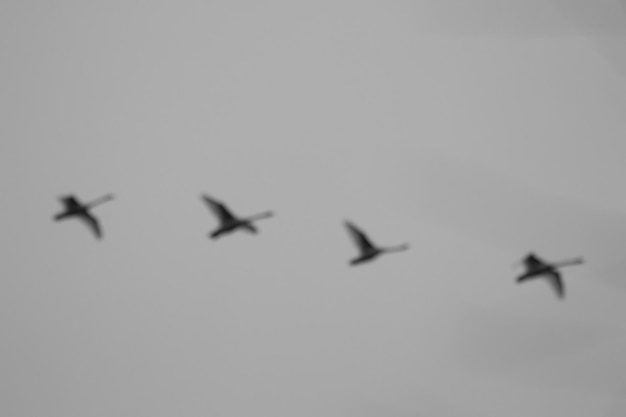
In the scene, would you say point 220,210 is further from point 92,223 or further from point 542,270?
point 542,270

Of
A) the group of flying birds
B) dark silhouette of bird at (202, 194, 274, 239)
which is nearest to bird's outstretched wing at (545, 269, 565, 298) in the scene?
the group of flying birds

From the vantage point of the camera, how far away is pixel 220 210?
131 feet

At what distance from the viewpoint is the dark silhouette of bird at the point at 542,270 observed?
23062 millimetres

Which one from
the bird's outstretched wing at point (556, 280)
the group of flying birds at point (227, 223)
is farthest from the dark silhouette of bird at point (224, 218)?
the bird's outstretched wing at point (556, 280)

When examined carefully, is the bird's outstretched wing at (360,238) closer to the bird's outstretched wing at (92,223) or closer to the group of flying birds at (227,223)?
the group of flying birds at (227,223)

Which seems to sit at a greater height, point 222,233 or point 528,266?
point 222,233

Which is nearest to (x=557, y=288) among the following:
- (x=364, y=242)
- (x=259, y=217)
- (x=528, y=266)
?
(x=528, y=266)

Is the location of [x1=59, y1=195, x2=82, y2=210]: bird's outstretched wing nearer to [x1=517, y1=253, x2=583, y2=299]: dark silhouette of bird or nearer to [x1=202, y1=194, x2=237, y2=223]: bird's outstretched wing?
[x1=202, y1=194, x2=237, y2=223]: bird's outstretched wing

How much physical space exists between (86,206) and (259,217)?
653cm

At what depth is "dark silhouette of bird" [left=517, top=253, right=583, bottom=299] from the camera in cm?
2306

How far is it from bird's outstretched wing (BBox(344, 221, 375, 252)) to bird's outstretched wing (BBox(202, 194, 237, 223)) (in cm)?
488

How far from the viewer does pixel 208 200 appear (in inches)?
1553

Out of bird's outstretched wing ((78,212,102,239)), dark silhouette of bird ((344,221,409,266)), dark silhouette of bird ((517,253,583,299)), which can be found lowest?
dark silhouette of bird ((517,253,583,299))

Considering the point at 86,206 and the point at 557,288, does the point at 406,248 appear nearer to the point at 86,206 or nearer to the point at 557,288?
the point at 557,288
